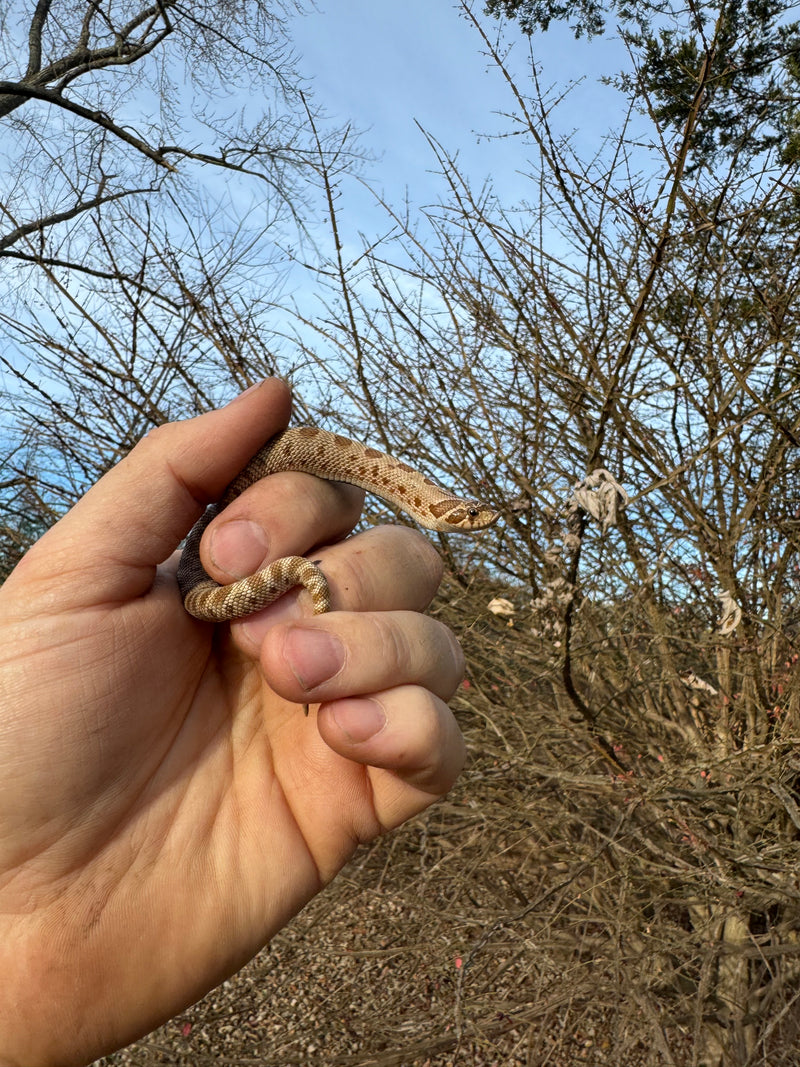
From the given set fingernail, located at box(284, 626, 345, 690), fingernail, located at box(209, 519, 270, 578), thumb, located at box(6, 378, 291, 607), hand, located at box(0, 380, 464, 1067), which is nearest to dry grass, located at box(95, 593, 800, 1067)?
hand, located at box(0, 380, 464, 1067)

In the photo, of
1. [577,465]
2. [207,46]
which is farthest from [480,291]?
[207,46]

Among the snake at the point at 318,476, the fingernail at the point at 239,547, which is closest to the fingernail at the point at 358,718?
the snake at the point at 318,476

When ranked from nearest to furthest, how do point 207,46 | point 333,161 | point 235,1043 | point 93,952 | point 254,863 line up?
point 93,952 → point 254,863 → point 333,161 → point 235,1043 → point 207,46

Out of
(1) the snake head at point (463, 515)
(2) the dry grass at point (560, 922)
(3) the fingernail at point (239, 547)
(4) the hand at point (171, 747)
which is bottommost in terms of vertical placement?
(2) the dry grass at point (560, 922)

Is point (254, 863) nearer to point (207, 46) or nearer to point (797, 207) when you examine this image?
point (797, 207)

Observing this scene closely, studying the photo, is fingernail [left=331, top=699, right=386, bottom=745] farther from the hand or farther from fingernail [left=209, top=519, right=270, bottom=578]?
fingernail [left=209, top=519, right=270, bottom=578]

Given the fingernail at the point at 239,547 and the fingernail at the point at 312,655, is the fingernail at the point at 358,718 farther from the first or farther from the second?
the fingernail at the point at 239,547

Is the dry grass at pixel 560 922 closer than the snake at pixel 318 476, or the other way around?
the snake at pixel 318 476
